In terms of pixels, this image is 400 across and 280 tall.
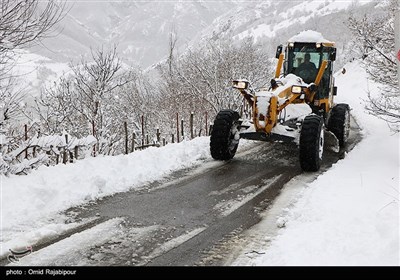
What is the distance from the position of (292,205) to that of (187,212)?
1508 mm

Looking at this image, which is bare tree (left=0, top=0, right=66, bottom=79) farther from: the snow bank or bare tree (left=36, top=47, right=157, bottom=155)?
bare tree (left=36, top=47, right=157, bottom=155)

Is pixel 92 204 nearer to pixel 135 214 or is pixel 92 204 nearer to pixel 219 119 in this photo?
pixel 135 214

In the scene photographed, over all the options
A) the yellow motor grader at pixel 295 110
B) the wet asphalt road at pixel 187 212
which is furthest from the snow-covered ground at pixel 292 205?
the yellow motor grader at pixel 295 110

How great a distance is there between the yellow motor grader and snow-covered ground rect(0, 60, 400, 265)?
2.11ft

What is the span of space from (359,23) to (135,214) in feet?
44.4

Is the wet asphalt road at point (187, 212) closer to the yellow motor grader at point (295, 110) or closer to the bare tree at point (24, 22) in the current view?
the yellow motor grader at point (295, 110)

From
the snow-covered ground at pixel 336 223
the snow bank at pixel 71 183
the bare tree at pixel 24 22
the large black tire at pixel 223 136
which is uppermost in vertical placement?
the bare tree at pixel 24 22

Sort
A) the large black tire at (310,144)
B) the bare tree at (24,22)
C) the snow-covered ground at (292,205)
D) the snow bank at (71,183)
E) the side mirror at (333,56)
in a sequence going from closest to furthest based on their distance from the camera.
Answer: the snow-covered ground at (292,205) < the snow bank at (71,183) < the bare tree at (24,22) < the large black tire at (310,144) < the side mirror at (333,56)

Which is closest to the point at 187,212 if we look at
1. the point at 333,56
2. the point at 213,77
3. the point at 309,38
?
the point at 333,56

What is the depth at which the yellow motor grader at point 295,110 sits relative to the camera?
8102mm

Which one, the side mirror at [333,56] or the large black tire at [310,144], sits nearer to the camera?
the large black tire at [310,144]

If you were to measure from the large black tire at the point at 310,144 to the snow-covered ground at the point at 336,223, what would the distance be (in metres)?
0.31
